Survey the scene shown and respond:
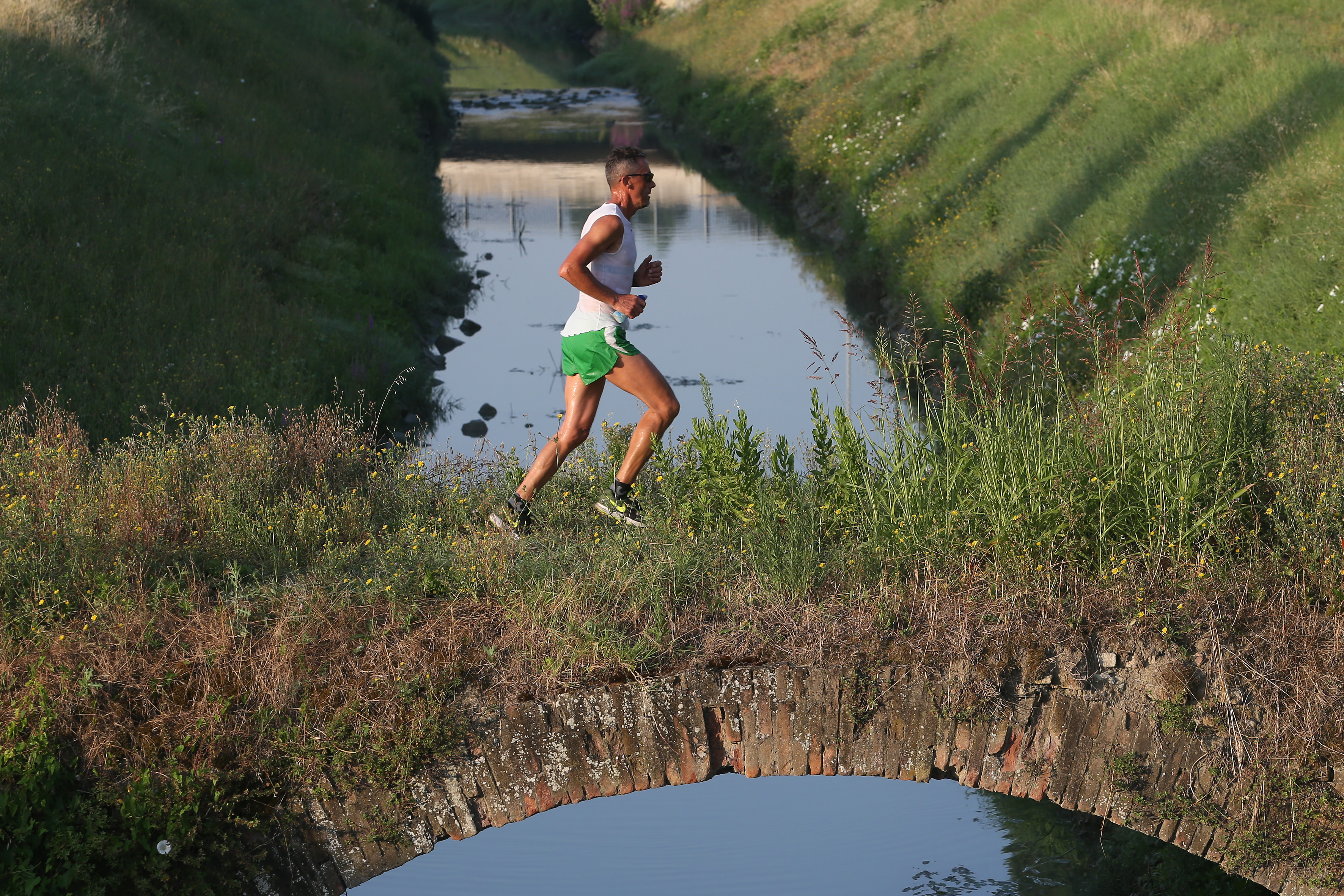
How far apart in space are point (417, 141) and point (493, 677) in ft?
74.1

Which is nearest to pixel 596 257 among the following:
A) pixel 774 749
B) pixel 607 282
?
pixel 607 282

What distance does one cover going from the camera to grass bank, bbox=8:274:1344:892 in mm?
4676

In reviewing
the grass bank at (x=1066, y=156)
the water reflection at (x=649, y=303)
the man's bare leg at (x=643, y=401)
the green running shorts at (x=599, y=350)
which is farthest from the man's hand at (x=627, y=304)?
the grass bank at (x=1066, y=156)

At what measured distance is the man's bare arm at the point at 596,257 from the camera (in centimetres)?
605

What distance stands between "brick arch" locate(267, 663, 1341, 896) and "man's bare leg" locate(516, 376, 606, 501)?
179 cm

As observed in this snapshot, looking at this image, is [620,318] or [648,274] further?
[648,274]

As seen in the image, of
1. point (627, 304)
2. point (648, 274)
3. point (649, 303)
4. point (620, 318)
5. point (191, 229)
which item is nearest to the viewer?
point (627, 304)

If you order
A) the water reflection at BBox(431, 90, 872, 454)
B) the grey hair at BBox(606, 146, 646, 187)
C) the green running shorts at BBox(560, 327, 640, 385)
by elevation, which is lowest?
the water reflection at BBox(431, 90, 872, 454)

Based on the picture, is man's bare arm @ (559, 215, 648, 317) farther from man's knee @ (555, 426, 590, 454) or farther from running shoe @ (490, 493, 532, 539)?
running shoe @ (490, 493, 532, 539)

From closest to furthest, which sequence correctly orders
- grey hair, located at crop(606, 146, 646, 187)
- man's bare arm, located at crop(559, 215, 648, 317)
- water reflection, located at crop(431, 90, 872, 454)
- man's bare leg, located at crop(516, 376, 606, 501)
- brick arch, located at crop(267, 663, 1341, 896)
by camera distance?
brick arch, located at crop(267, 663, 1341, 896), man's bare arm, located at crop(559, 215, 648, 317), grey hair, located at crop(606, 146, 646, 187), man's bare leg, located at crop(516, 376, 606, 501), water reflection, located at crop(431, 90, 872, 454)

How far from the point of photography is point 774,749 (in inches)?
195

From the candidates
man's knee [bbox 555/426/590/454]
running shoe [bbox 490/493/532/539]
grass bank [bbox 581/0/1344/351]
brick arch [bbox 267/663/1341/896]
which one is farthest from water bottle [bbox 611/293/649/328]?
grass bank [bbox 581/0/1344/351]

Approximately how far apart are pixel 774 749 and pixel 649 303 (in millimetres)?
14126

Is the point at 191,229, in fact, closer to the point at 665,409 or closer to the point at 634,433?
the point at 634,433
